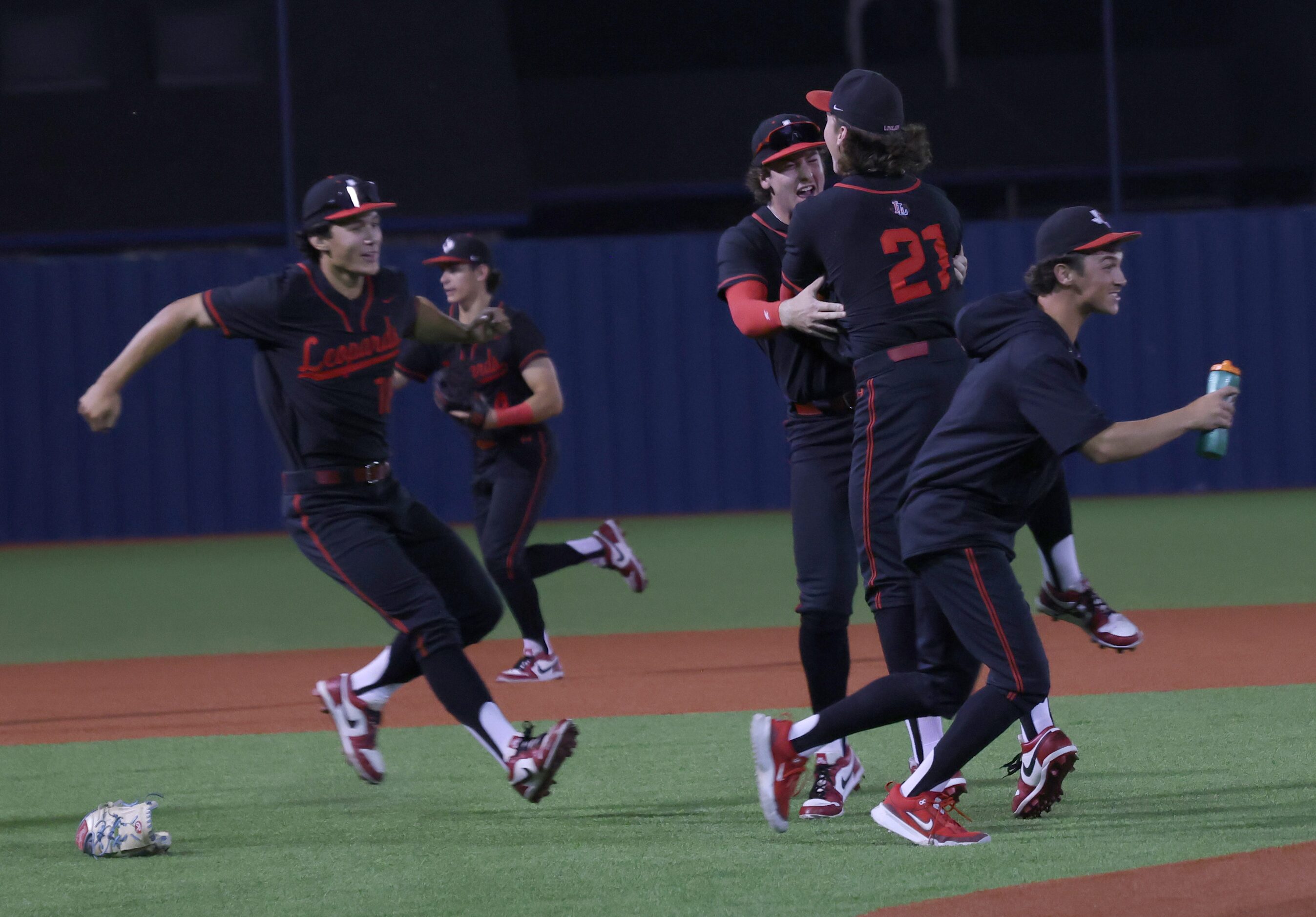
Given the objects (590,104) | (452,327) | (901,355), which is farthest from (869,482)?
(590,104)

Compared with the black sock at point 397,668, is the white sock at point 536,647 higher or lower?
lower

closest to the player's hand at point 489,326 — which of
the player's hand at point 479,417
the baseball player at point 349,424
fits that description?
the baseball player at point 349,424

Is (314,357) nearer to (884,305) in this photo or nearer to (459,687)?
(459,687)

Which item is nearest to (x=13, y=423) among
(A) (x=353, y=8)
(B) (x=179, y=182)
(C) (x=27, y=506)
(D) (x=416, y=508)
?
(C) (x=27, y=506)

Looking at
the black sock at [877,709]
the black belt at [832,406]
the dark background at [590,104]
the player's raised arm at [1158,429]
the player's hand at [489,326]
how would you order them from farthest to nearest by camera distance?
the dark background at [590,104] → the player's hand at [489,326] → the black belt at [832,406] → the black sock at [877,709] → the player's raised arm at [1158,429]

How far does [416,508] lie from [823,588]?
138 centimetres

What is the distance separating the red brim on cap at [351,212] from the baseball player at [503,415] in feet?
7.96

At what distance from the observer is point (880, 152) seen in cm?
475

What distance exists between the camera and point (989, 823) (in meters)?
4.58

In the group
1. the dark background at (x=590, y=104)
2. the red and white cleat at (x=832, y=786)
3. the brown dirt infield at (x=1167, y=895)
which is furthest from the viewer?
the dark background at (x=590, y=104)

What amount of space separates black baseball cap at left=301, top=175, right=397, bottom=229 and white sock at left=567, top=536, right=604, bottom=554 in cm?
364

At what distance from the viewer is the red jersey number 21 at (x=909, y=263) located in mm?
4668

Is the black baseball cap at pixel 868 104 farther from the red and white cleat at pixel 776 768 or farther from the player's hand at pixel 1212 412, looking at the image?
the red and white cleat at pixel 776 768

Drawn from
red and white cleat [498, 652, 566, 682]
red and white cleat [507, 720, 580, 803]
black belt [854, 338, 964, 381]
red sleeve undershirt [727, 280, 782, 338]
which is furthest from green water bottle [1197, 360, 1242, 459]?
red and white cleat [498, 652, 566, 682]
